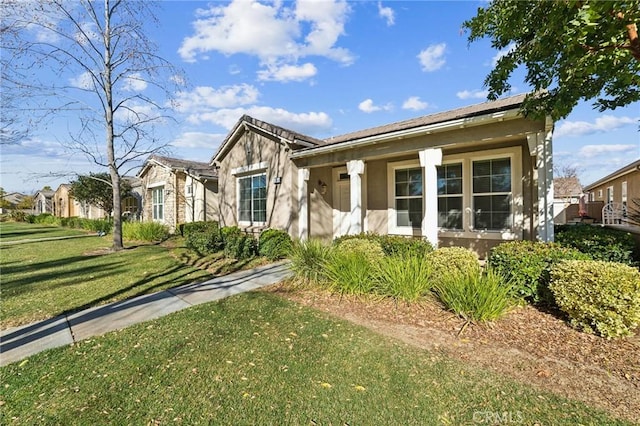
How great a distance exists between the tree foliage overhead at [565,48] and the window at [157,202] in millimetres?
20275

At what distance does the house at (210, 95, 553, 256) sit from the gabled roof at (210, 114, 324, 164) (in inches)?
1.7

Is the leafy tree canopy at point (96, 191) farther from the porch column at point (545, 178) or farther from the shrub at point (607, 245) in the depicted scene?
the shrub at point (607, 245)

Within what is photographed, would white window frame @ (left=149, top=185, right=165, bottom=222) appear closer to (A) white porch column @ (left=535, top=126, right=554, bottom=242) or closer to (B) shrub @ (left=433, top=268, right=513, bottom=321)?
(B) shrub @ (left=433, top=268, right=513, bottom=321)

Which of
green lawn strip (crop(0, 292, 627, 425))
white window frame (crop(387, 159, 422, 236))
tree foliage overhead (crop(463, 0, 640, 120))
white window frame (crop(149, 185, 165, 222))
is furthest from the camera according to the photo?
white window frame (crop(149, 185, 165, 222))

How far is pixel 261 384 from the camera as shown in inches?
126

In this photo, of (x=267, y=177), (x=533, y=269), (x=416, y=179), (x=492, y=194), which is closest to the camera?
(x=533, y=269)

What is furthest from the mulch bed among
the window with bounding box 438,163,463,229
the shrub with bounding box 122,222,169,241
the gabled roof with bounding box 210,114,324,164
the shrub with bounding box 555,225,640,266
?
the shrub with bounding box 122,222,169,241

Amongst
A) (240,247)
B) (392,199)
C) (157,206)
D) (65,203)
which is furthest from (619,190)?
(65,203)

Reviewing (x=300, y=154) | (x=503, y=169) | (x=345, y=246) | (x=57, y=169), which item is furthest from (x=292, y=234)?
(x=57, y=169)

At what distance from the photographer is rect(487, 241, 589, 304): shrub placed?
5.21 meters

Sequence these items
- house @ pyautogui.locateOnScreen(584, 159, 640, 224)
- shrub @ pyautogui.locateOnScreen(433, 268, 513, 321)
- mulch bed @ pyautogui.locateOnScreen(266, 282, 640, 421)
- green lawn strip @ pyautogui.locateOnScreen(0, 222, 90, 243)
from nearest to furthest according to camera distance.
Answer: mulch bed @ pyautogui.locateOnScreen(266, 282, 640, 421) → shrub @ pyautogui.locateOnScreen(433, 268, 513, 321) → house @ pyautogui.locateOnScreen(584, 159, 640, 224) → green lawn strip @ pyautogui.locateOnScreen(0, 222, 90, 243)

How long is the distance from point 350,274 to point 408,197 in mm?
4853

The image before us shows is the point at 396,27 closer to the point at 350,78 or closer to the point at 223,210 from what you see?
the point at 350,78

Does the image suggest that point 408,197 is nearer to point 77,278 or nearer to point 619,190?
point 77,278
